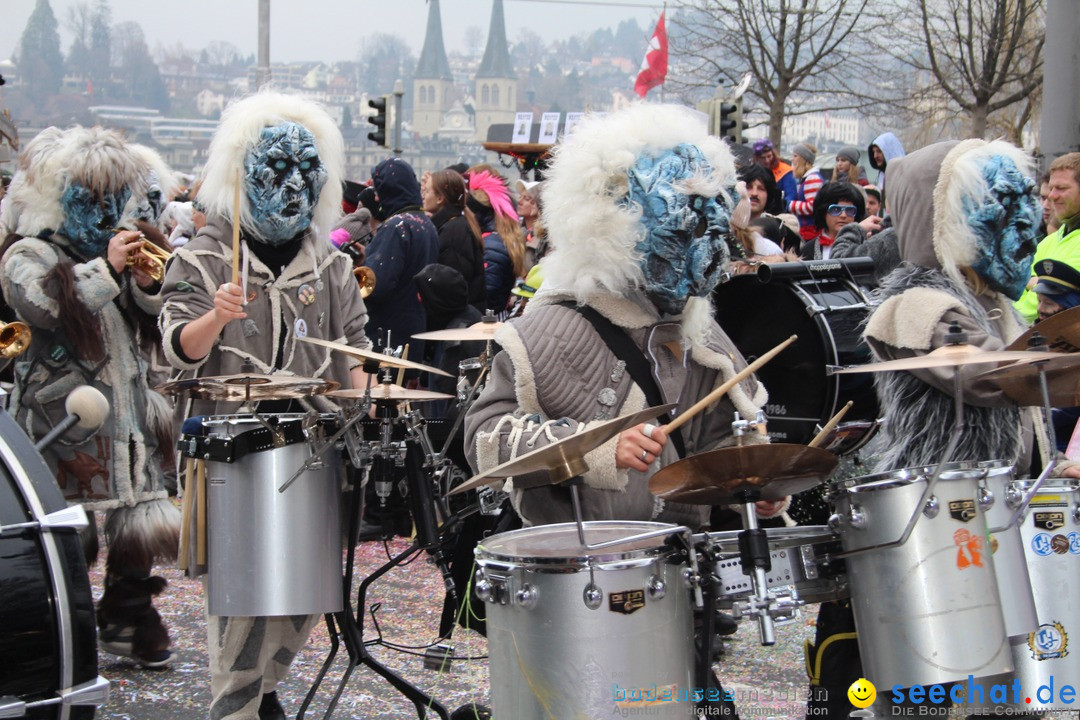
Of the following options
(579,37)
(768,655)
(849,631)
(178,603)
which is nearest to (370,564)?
(178,603)

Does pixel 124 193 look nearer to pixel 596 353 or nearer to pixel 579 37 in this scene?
→ pixel 596 353

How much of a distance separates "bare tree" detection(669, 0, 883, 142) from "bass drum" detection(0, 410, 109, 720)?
60.8 ft

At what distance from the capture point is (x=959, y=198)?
3.71 meters

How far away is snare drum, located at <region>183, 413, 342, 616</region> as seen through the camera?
3.53 meters

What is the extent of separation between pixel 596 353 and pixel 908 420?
3.94 feet

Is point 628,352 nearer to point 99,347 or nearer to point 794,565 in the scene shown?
point 794,565

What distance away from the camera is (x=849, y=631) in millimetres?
3645

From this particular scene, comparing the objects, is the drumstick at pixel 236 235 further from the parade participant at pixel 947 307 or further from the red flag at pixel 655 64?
the red flag at pixel 655 64

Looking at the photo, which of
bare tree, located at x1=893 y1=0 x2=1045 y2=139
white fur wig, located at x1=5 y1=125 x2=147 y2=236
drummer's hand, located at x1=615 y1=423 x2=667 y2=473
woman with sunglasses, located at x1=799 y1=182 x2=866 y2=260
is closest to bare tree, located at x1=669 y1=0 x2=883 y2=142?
bare tree, located at x1=893 y1=0 x2=1045 y2=139

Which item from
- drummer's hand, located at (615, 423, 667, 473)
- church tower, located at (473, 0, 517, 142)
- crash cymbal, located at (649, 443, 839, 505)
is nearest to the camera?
crash cymbal, located at (649, 443, 839, 505)

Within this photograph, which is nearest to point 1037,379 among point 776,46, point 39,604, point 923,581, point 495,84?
point 923,581

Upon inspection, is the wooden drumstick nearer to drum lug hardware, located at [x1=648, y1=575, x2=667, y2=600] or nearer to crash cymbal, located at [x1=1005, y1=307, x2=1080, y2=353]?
drum lug hardware, located at [x1=648, y1=575, x2=667, y2=600]

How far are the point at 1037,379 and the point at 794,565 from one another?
0.81 meters

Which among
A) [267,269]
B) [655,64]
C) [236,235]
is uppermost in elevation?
[655,64]
